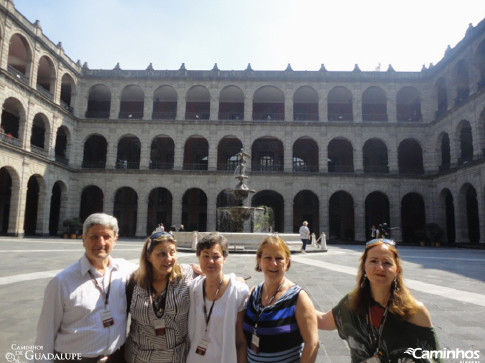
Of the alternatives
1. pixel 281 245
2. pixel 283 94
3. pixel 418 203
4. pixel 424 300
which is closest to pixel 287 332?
pixel 281 245

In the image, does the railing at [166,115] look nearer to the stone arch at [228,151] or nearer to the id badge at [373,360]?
the stone arch at [228,151]

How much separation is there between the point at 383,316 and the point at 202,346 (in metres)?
1.23

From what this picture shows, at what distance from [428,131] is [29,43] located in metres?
32.3

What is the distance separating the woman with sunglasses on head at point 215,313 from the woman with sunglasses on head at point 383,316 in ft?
2.16

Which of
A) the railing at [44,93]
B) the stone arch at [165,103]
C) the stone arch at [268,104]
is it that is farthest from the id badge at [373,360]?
the stone arch at [165,103]

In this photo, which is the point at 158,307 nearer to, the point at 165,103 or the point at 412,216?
the point at 165,103

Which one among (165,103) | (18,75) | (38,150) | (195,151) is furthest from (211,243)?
(165,103)

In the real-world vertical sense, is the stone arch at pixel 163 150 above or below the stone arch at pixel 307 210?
above

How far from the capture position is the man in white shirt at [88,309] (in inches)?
81.5

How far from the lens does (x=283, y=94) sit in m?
30.3

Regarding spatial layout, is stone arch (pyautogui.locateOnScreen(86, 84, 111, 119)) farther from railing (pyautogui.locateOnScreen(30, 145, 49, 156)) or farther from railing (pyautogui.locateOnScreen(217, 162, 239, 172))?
railing (pyautogui.locateOnScreen(217, 162, 239, 172))

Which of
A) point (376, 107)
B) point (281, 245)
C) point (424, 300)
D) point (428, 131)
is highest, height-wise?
point (376, 107)

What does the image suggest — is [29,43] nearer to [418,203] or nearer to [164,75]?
[164,75]

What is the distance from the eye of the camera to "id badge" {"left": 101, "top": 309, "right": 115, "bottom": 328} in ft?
7.20
